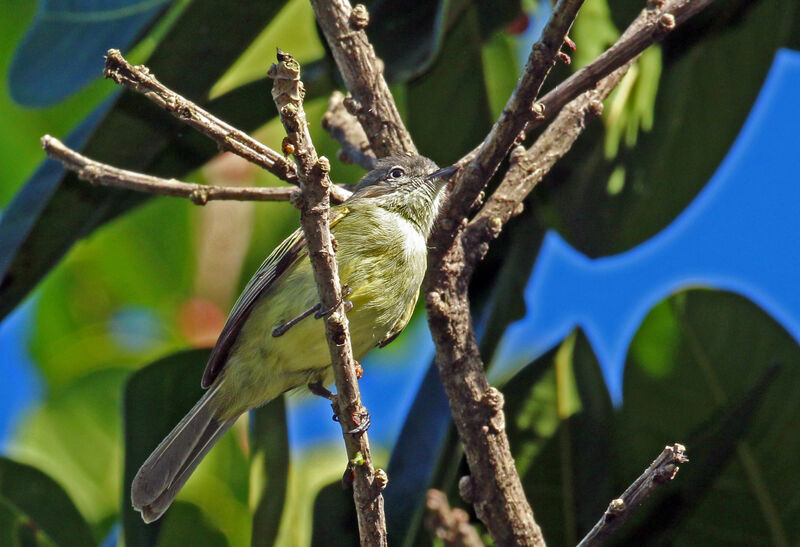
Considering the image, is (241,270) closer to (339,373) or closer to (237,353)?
(237,353)

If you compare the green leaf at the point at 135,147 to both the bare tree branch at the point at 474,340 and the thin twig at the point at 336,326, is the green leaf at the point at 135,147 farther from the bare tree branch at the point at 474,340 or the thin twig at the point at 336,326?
the thin twig at the point at 336,326

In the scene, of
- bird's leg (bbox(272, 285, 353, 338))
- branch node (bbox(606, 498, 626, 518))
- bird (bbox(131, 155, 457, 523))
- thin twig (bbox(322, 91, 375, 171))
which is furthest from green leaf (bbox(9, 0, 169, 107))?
branch node (bbox(606, 498, 626, 518))

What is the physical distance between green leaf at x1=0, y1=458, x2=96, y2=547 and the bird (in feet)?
1.38

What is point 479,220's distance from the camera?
10.3ft

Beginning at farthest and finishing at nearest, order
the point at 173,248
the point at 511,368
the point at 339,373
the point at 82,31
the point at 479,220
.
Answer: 1. the point at 173,248
2. the point at 82,31
3. the point at 511,368
4. the point at 479,220
5. the point at 339,373

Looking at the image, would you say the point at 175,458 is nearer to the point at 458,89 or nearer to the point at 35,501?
the point at 35,501

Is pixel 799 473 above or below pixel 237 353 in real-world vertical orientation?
below

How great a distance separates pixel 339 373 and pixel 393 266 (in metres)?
0.89

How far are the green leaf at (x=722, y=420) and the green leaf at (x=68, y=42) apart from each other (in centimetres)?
240

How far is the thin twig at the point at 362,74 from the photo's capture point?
10.4 ft

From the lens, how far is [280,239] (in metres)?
4.13

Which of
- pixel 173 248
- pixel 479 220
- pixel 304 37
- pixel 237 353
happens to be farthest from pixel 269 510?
pixel 304 37

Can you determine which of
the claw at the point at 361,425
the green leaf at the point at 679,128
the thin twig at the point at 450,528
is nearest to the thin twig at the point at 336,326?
the claw at the point at 361,425

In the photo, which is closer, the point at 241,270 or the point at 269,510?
the point at 269,510
